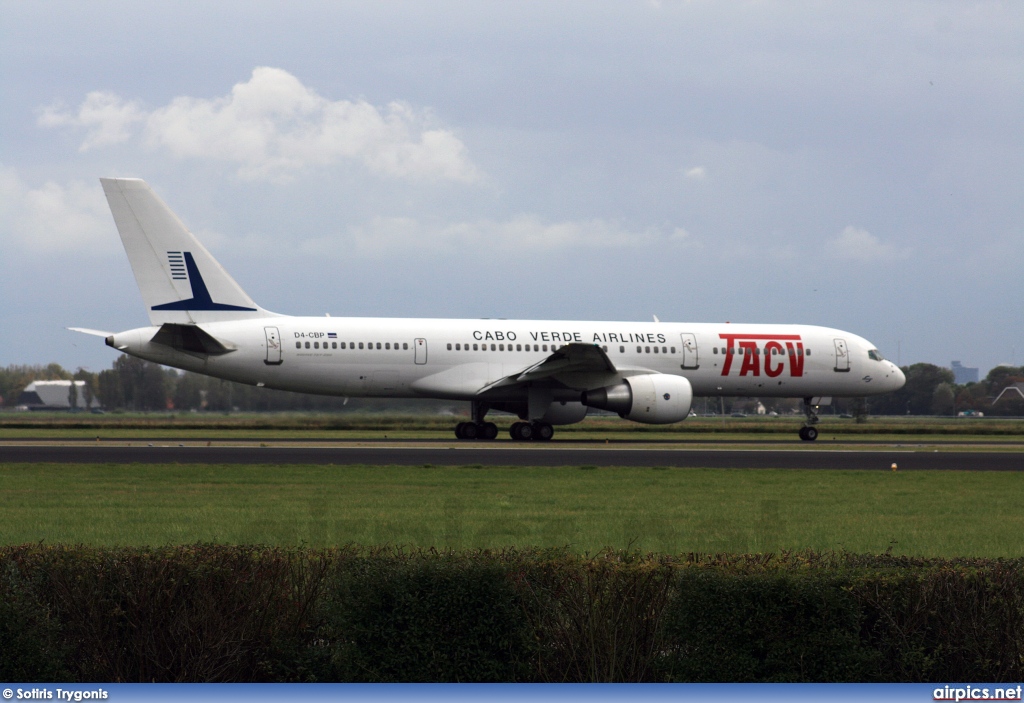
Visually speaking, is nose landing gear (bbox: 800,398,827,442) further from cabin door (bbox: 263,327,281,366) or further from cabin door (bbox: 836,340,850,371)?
cabin door (bbox: 263,327,281,366)

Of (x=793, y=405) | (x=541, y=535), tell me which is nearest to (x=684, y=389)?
(x=541, y=535)

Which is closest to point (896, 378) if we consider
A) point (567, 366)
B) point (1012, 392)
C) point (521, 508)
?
point (567, 366)

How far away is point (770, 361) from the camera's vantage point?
4378 centimetres

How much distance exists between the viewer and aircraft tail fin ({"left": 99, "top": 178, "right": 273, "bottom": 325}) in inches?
1503

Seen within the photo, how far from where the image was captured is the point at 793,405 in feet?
295

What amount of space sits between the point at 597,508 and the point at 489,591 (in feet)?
33.7

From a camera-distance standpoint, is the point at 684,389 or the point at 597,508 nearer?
the point at 597,508

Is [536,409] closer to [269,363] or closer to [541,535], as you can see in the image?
[269,363]

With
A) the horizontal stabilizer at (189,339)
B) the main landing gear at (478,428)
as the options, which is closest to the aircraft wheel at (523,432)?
the main landing gear at (478,428)

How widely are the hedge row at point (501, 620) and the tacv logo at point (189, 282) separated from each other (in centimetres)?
3214

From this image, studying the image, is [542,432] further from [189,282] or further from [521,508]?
[521,508]

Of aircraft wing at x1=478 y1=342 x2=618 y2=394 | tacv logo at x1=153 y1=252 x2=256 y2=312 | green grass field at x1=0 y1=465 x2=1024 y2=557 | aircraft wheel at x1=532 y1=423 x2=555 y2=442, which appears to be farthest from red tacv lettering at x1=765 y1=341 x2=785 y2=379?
tacv logo at x1=153 y1=252 x2=256 y2=312

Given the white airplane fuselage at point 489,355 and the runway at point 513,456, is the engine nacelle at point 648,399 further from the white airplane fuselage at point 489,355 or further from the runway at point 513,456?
the runway at point 513,456

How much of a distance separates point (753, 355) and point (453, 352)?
38.8 ft
